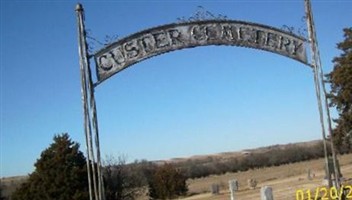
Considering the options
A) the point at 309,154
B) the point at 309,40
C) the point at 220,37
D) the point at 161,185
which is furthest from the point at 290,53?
the point at 309,154

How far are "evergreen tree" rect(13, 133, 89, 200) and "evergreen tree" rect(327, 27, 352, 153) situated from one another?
17.5 metres

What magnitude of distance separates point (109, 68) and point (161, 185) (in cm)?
3697

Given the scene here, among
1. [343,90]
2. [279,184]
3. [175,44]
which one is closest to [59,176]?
[175,44]

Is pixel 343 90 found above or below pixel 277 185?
above

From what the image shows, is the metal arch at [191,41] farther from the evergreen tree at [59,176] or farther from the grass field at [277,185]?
the grass field at [277,185]

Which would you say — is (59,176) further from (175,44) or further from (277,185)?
(277,185)

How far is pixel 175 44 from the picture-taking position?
37.2 ft

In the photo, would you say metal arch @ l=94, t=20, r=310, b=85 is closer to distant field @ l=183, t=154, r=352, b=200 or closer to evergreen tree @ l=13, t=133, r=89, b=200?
evergreen tree @ l=13, t=133, r=89, b=200

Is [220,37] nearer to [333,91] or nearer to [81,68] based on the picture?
[81,68]

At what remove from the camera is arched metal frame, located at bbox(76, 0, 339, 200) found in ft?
35.2

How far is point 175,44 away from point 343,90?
2570cm

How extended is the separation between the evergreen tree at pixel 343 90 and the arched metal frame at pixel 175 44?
900 inches

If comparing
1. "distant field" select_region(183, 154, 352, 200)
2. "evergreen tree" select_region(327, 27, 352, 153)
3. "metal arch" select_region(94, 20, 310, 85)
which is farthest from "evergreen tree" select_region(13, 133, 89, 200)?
"evergreen tree" select_region(327, 27, 352, 153)

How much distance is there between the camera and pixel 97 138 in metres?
10.6
